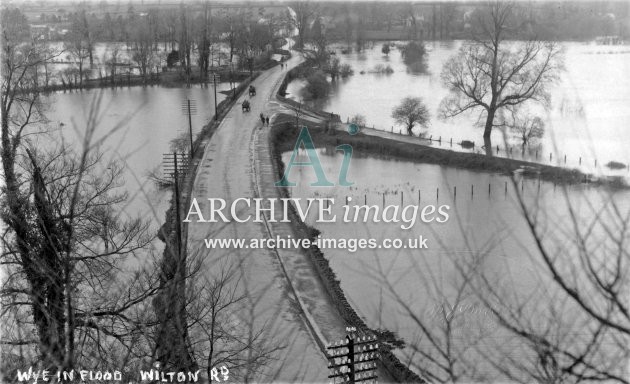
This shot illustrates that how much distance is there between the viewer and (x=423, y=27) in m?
34.2

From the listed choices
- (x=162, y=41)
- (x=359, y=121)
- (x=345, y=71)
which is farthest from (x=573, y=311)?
(x=162, y=41)

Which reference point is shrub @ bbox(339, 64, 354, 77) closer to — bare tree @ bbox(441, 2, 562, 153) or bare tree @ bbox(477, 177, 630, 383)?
bare tree @ bbox(441, 2, 562, 153)

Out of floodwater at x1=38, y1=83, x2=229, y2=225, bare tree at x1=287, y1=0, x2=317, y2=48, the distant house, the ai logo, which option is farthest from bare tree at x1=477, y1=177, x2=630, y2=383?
bare tree at x1=287, y1=0, x2=317, y2=48

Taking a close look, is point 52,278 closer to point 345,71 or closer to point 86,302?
point 86,302

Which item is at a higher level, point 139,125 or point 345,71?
point 345,71

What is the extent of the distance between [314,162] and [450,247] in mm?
5191

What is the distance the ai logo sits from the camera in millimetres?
11023

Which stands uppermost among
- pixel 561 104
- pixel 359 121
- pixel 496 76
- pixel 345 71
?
pixel 496 76

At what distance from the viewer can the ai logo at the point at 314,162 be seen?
11.0 metres

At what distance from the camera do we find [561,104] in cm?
1558

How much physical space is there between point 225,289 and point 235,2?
31128mm

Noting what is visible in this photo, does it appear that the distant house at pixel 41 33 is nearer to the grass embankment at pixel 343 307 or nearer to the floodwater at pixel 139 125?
the floodwater at pixel 139 125

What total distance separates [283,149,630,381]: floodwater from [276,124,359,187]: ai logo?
0.39 feet

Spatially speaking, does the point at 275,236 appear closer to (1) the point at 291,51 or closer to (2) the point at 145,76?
(2) the point at 145,76
